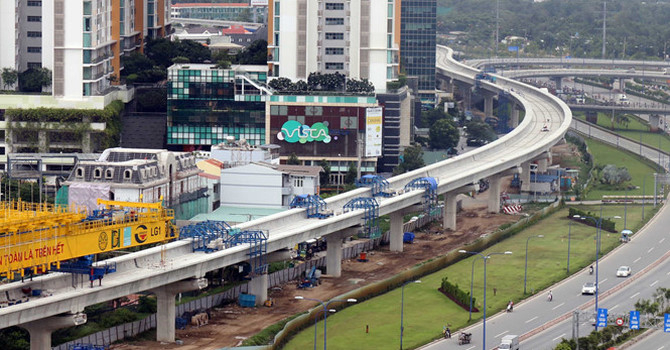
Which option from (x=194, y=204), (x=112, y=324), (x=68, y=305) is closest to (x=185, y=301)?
(x=112, y=324)

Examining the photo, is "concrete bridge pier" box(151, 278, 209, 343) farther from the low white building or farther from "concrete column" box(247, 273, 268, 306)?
the low white building

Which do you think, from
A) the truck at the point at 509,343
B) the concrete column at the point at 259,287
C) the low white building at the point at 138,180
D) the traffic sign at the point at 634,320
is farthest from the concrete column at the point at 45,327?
the traffic sign at the point at 634,320

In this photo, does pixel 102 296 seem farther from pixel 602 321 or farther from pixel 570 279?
pixel 570 279

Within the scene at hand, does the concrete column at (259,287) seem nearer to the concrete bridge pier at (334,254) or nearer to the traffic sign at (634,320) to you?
the concrete bridge pier at (334,254)

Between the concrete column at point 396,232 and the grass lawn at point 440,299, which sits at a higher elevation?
the concrete column at point 396,232

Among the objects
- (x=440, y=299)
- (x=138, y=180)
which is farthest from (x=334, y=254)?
(x=138, y=180)

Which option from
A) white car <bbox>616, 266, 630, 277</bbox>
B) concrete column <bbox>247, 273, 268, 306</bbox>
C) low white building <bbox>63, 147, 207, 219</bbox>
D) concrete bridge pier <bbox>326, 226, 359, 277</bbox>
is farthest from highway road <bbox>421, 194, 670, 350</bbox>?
low white building <bbox>63, 147, 207, 219</bbox>
